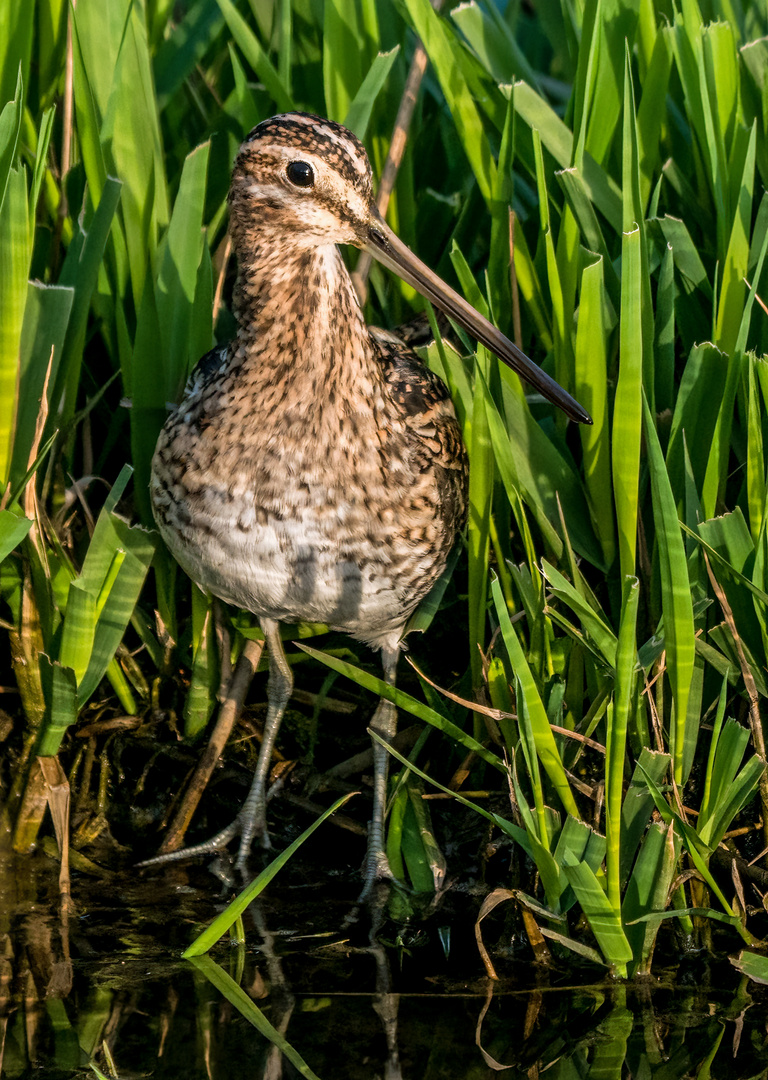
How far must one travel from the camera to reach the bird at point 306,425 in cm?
254

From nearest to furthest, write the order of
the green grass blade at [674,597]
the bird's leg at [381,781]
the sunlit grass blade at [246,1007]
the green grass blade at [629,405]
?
the sunlit grass blade at [246,1007] < the green grass blade at [674,597] < the green grass blade at [629,405] < the bird's leg at [381,781]

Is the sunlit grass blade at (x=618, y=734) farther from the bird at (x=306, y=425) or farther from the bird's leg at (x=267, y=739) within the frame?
the bird's leg at (x=267, y=739)

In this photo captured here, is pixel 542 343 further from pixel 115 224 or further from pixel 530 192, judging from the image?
pixel 115 224

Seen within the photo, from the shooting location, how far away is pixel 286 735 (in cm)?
318

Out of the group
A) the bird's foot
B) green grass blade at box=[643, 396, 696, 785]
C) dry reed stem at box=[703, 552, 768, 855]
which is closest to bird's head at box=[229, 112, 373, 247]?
green grass blade at box=[643, 396, 696, 785]

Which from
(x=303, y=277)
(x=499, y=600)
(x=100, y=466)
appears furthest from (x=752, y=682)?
(x=100, y=466)

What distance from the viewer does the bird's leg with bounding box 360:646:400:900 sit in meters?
2.77

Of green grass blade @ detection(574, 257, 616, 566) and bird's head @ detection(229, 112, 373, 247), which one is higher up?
bird's head @ detection(229, 112, 373, 247)

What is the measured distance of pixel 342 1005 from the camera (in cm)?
229

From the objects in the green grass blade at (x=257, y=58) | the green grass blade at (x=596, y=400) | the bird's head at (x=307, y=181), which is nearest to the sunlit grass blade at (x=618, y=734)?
the green grass blade at (x=596, y=400)

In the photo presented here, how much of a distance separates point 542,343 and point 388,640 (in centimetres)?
81

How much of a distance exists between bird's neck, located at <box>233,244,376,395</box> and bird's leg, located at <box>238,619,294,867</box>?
654mm

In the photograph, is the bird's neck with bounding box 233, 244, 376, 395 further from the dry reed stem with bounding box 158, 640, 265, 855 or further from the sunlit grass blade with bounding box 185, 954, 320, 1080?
the sunlit grass blade with bounding box 185, 954, 320, 1080

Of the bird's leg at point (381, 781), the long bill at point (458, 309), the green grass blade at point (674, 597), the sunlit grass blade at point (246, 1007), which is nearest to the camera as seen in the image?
the sunlit grass blade at point (246, 1007)
